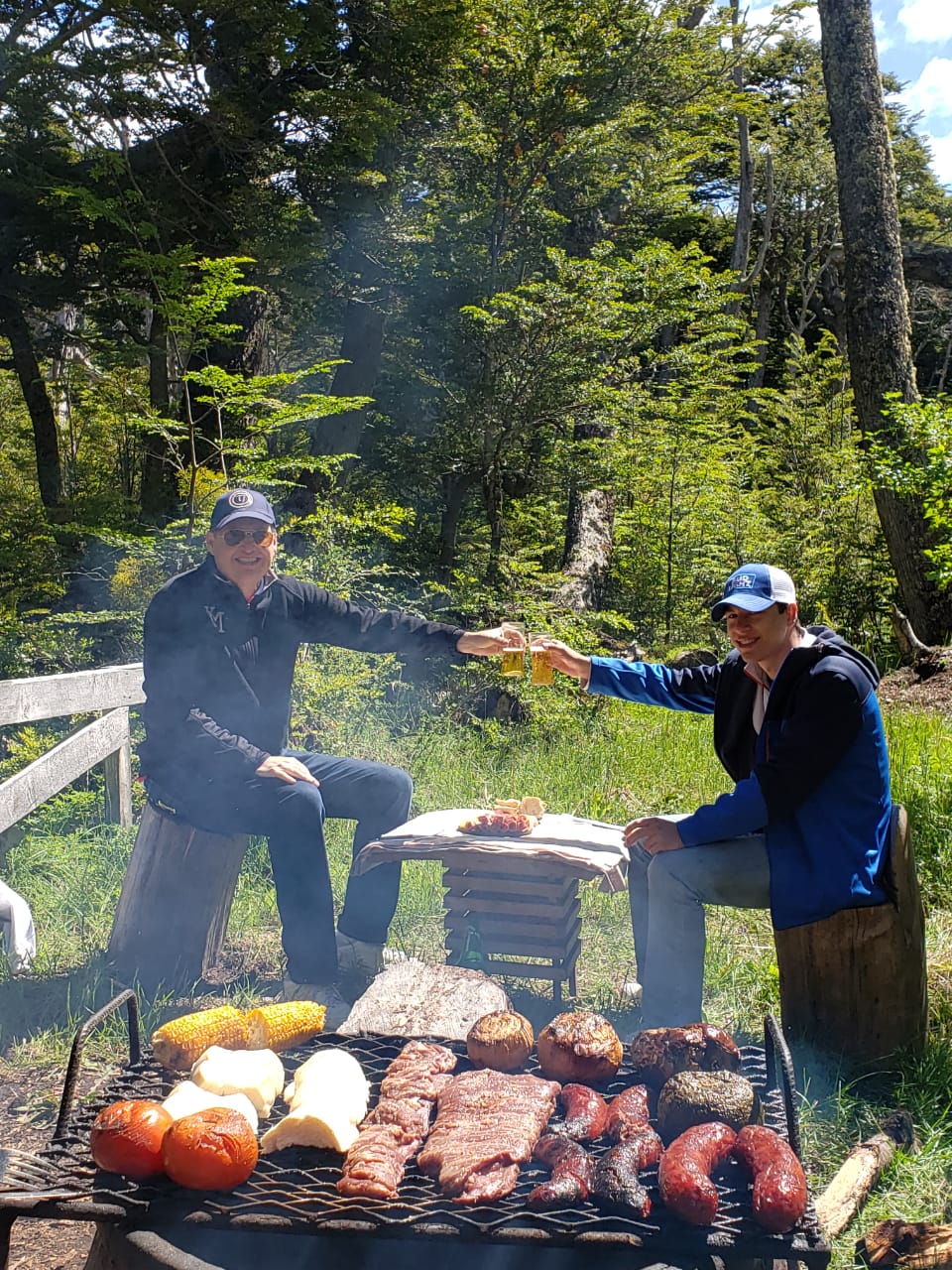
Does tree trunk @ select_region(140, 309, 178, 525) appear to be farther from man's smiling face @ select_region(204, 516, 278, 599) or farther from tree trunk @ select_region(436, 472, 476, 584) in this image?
man's smiling face @ select_region(204, 516, 278, 599)

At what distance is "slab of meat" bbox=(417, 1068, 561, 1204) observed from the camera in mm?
1937

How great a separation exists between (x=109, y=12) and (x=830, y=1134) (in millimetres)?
8492

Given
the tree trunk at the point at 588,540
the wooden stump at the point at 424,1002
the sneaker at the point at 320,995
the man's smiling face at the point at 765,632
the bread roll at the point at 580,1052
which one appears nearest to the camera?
the bread roll at the point at 580,1052

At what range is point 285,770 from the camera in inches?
154

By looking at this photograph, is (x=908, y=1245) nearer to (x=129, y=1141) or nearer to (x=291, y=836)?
(x=129, y=1141)

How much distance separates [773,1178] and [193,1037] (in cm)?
137

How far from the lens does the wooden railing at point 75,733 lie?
169 inches

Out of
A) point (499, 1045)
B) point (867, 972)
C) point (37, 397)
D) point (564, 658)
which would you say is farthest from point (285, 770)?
point (37, 397)

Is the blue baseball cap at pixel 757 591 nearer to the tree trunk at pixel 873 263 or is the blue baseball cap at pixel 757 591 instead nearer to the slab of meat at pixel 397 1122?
Answer: the slab of meat at pixel 397 1122

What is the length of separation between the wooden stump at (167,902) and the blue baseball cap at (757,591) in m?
2.25

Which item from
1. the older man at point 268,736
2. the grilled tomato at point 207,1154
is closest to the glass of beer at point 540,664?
the older man at point 268,736

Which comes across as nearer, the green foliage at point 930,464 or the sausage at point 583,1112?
the sausage at point 583,1112

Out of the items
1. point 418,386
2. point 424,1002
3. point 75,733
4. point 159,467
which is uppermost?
point 418,386

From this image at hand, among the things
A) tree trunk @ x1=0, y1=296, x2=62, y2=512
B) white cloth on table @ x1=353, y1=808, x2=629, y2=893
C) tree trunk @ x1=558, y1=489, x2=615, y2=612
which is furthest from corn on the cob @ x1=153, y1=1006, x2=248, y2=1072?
tree trunk @ x1=558, y1=489, x2=615, y2=612
